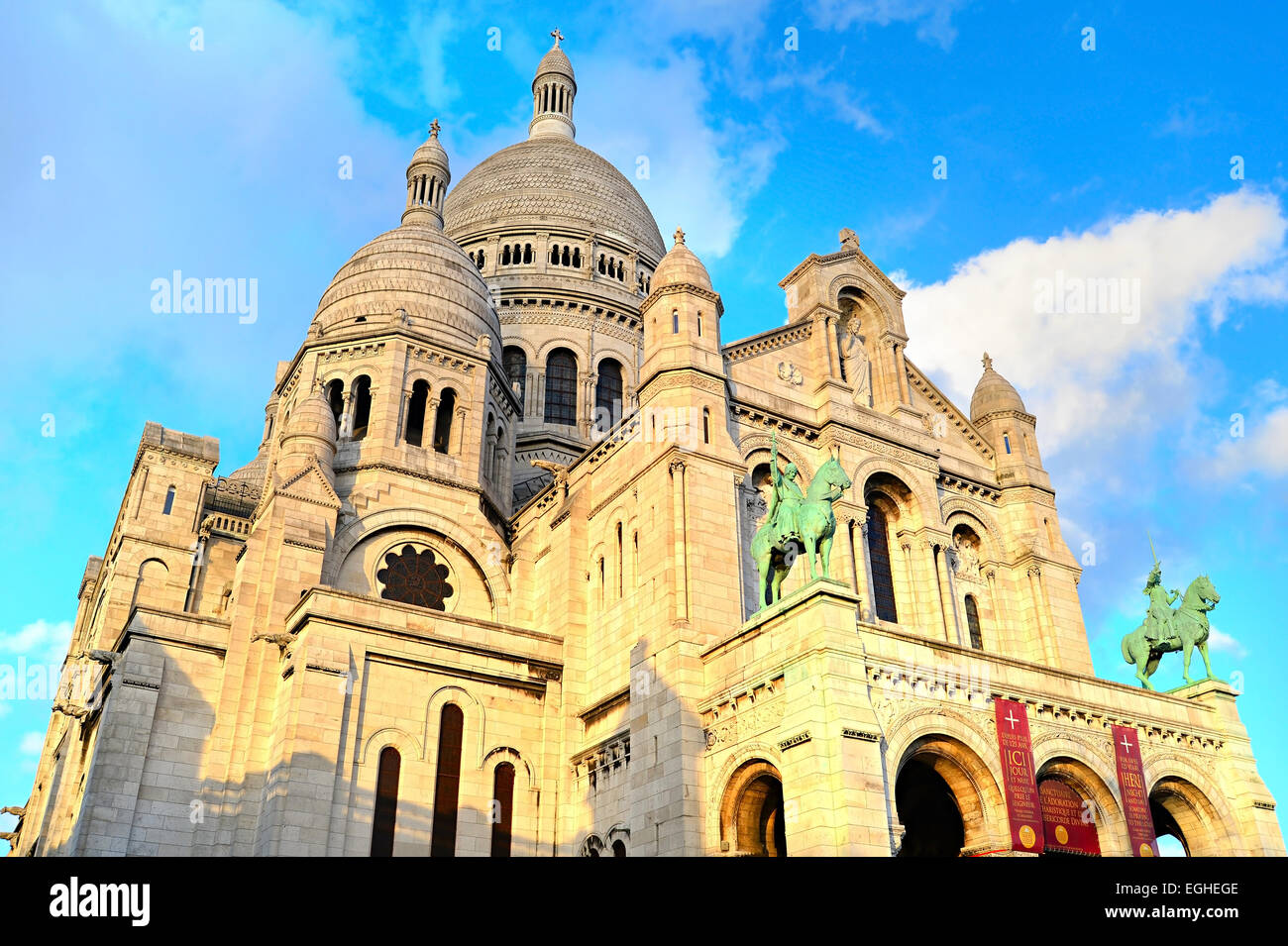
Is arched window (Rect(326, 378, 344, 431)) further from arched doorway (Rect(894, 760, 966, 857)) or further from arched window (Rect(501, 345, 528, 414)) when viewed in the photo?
arched doorway (Rect(894, 760, 966, 857))

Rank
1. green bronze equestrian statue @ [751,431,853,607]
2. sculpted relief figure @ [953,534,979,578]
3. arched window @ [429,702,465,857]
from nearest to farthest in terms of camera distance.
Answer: green bronze equestrian statue @ [751,431,853,607] → arched window @ [429,702,465,857] → sculpted relief figure @ [953,534,979,578]

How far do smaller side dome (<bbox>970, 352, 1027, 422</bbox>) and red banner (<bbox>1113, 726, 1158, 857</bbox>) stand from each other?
1509cm

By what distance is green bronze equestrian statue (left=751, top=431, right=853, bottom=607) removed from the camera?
2520cm

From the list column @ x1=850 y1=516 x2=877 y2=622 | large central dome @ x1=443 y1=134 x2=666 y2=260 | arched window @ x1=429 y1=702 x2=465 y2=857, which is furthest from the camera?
large central dome @ x1=443 y1=134 x2=666 y2=260

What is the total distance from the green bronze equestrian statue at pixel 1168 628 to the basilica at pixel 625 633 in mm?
1168

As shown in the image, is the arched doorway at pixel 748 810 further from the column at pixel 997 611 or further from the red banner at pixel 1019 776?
the column at pixel 997 611

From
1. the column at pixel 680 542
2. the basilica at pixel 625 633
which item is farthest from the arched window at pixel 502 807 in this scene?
the column at pixel 680 542

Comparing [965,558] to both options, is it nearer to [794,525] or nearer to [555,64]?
[794,525]

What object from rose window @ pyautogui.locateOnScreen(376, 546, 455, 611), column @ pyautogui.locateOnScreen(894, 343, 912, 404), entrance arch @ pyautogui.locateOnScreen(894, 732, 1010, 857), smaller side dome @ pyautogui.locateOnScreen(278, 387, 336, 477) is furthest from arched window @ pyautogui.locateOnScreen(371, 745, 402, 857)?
column @ pyautogui.locateOnScreen(894, 343, 912, 404)

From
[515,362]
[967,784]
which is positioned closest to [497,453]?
[515,362]

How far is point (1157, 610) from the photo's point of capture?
30.6 meters

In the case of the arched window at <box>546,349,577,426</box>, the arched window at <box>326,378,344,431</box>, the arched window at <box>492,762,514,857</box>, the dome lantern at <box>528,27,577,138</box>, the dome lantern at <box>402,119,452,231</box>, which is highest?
the dome lantern at <box>528,27,577,138</box>
